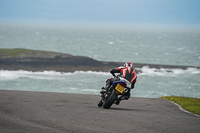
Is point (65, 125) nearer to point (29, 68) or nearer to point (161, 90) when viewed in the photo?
point (161, 90)

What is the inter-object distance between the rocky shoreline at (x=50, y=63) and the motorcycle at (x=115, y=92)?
67905mm

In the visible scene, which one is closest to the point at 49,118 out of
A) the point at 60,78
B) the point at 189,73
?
the point at 60,78

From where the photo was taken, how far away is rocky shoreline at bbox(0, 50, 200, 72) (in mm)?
79688

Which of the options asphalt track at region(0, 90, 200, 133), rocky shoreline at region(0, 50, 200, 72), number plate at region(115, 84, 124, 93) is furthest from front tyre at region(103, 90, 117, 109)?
rocky shoreline at region(0, 50, 200, 72)

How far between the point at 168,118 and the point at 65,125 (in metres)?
4.22

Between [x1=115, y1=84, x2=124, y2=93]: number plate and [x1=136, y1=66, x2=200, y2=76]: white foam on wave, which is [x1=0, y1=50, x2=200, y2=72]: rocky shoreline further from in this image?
[x1=115, y1=84, x2=124, y2=93]: number plate

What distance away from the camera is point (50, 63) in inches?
3282

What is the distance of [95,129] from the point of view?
316 inches

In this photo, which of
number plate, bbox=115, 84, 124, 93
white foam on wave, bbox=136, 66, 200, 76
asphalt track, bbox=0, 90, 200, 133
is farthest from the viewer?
white foam on wave, bbox=136, 66, 200, 76

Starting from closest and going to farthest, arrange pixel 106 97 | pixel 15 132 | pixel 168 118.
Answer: pixel 15 132 < pixel 168 118 < pixel 106 97

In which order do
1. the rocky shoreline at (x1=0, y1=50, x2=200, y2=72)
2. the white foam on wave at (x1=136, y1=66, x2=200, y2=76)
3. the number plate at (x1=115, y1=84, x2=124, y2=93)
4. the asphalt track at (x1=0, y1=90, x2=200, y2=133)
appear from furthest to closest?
the white foam on wave at (x1=136, y1=66, x2=200, y2=76)
the rocky shoreline at (x1=0, y1=50, x2=200, y2=72)
the number plate at (x1=115, y1=84, x2=124, y2=93)
the asphalt track at (x1=0, y1=90, x2=200, y2=133)

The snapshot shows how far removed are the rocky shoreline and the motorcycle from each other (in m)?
67.9

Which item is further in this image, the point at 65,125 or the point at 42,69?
→ the point at 42,69

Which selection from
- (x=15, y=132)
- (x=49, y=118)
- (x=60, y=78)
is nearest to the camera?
(x=15, y=132)
